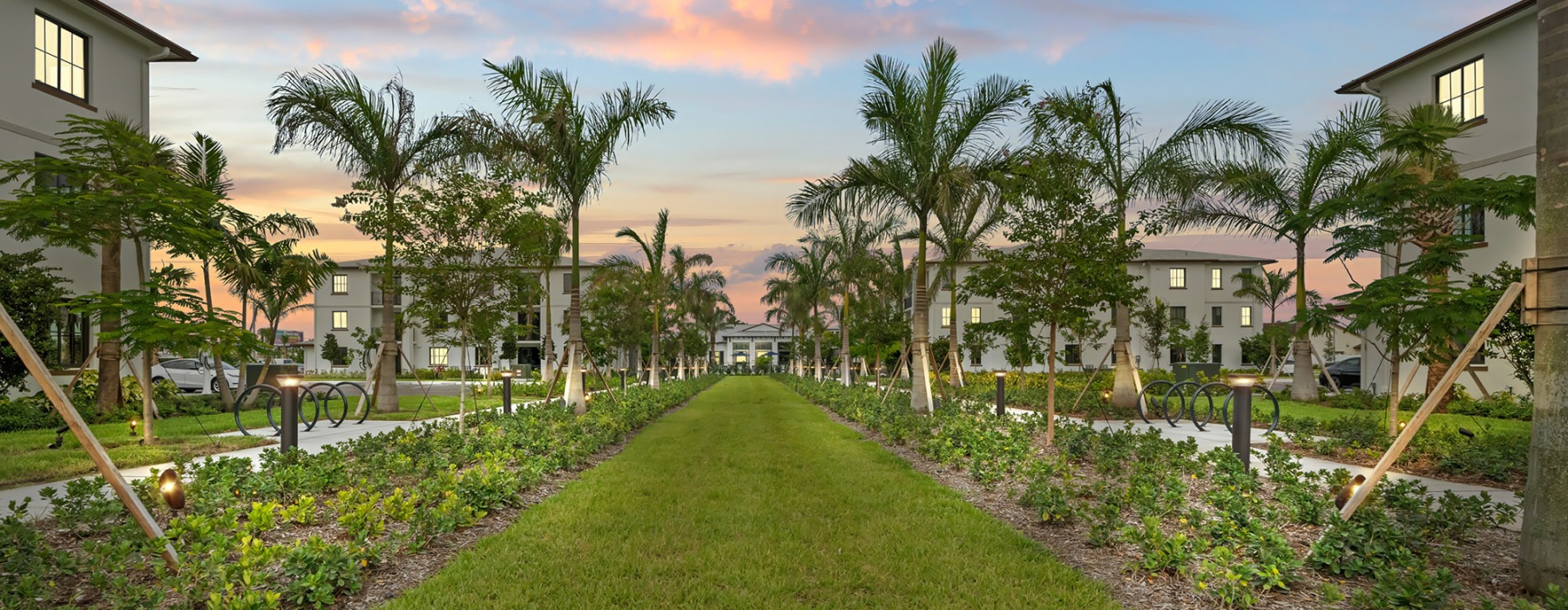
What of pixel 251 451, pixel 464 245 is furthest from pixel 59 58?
pixel 251 451

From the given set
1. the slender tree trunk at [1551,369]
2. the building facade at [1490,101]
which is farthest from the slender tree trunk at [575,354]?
the building facade at [1490,101]

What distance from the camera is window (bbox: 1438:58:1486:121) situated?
20438 mm

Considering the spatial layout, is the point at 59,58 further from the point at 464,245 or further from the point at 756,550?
the point at 756,550

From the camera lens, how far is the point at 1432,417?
53.5 ft

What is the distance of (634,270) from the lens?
104 feet

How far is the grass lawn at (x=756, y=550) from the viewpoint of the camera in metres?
5.12

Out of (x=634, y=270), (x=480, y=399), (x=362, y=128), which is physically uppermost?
(x=362, y=128)

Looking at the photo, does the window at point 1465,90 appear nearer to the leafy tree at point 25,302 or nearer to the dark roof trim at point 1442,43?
the dark roof trim at point 1442,43

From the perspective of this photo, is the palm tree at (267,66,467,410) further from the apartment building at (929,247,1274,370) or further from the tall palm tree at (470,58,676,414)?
the apartment building at (929,247,1274,370)

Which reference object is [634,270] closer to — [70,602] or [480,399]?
[480,399]

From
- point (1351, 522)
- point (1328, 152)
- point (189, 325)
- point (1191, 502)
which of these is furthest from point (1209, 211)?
point (189, 325)

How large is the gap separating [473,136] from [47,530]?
423 inches

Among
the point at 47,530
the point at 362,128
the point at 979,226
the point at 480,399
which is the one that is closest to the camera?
the point at 47,530

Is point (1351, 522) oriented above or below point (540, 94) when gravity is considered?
below
